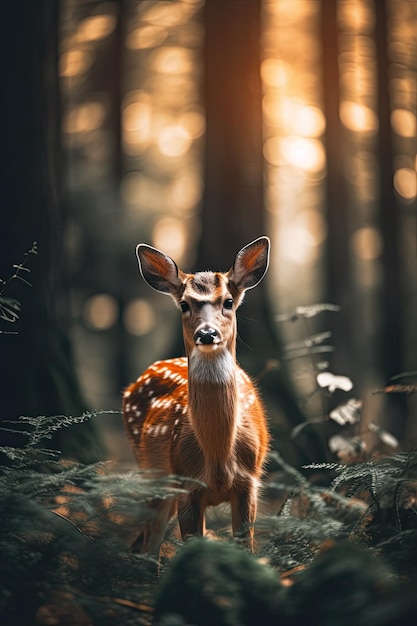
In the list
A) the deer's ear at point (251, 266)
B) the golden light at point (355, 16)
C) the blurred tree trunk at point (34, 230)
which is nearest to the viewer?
the deer's ear at point (251, 266)

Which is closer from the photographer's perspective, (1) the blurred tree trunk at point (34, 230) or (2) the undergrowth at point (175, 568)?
(2) the undergrowth at point (175, 568)

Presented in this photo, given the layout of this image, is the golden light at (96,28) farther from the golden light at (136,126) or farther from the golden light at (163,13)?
the golden light at (136,126)

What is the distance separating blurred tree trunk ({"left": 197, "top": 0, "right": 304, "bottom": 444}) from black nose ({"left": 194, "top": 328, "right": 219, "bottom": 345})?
2792 mm

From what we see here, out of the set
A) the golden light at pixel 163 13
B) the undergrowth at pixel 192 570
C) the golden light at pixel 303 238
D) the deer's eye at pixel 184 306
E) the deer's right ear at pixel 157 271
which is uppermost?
the golden light at pixel 163 13

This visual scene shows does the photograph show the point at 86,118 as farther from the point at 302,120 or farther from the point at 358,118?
the point at 358,118

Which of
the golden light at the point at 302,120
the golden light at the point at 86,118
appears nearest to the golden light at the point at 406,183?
the golden light at the point at 302,120

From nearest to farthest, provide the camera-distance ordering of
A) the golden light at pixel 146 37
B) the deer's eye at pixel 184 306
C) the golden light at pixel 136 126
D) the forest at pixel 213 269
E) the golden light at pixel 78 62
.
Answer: the forest at pixel 213 269 → the deer's eye at pixel 184 306 → the golden light at pixel 78 62 → the golden light at pixel 146 37 → the golden light at pixel 136 126

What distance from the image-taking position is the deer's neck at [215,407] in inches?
145

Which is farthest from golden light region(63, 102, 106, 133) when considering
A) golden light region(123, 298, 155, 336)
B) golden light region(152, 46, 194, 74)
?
golden light region(123, 298, 155, 336)

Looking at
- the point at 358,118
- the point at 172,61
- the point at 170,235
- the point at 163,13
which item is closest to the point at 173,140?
the point at 172,61

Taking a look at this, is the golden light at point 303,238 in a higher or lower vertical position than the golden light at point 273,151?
lower

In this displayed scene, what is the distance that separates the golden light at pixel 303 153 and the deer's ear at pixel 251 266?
897 cm

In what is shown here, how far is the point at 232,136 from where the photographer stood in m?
7.04

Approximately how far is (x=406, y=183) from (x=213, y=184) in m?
4.49
